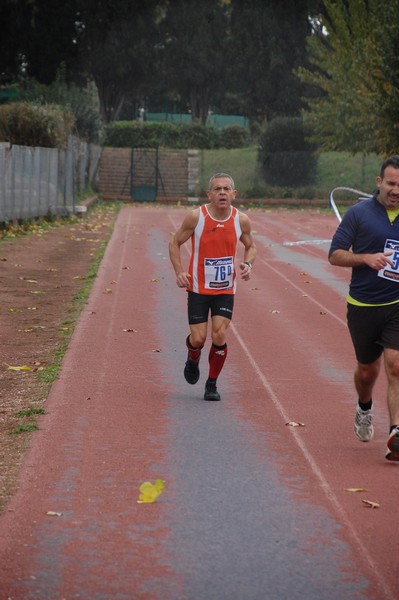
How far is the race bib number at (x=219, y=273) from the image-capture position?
9.72 metres

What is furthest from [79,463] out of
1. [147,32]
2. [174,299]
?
[147,32]

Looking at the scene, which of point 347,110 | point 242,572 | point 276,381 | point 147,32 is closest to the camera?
point 242,572

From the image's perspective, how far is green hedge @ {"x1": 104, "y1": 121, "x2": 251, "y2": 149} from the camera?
68375mm

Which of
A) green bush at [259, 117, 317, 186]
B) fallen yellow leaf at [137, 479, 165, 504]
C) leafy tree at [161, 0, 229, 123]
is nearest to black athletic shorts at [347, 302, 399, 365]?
fallen yellow leaf at [137, 479, 165, 504]

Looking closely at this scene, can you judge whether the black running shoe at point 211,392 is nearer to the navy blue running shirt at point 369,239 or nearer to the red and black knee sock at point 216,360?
the red and black knee sock at point 216,360

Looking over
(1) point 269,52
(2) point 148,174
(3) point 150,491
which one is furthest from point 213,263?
(1) point 269,52

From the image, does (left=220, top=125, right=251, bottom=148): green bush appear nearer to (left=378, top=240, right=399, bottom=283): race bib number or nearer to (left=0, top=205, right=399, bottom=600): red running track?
(left=0, top=205, right=399, bottom=600): red running track

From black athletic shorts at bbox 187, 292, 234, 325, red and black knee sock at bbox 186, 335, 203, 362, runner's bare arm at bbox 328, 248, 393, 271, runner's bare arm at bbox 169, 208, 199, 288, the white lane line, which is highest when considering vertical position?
runner's bare arm at bbox 328, 248, 393, 271

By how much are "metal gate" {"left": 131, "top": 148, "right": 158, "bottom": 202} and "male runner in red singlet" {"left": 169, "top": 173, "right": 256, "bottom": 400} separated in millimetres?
46285

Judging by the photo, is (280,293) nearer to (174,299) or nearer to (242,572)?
(174,299)

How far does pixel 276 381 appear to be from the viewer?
35.8ft

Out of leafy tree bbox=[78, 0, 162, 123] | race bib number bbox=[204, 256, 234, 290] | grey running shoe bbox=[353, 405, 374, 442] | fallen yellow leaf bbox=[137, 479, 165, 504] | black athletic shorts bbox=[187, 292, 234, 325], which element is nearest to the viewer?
fallen yellow leaf bbox=[137, 479, 165, 504]

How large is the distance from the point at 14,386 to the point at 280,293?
9094mm

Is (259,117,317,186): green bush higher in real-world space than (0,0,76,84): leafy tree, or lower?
lower
